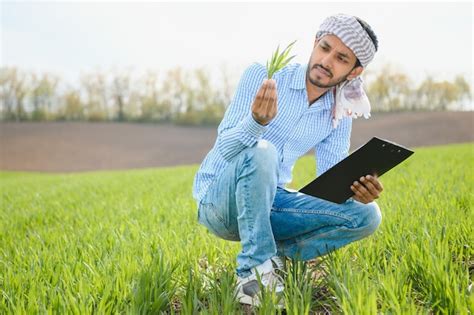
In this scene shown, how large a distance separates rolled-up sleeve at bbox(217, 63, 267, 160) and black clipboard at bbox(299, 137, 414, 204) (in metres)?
0.41

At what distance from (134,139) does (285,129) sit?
34.2 m

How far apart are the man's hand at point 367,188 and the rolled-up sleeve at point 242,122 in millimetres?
587

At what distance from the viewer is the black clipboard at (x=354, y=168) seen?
2191 millimetres

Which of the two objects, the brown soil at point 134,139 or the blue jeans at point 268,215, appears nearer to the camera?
the blue jeans at point 268,215

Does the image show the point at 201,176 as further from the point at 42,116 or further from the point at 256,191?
the point at 42,116

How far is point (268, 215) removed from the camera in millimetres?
2191

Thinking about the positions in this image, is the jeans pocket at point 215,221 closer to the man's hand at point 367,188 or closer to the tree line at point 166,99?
the man's hand at point 367,188

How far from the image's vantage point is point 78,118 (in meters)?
40.7

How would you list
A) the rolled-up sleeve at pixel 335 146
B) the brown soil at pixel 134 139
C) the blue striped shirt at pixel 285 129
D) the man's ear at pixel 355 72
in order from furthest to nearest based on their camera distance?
the brown soil at pixel 134 139
the rolled-up sleeve at pixel 335 146
the man's ear at pixel 355 72
the blue striped shirt at pixel 285 129

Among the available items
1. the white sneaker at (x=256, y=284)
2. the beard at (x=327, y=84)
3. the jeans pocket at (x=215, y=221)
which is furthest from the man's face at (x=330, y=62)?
the white sneaker at (x=256, y=284)

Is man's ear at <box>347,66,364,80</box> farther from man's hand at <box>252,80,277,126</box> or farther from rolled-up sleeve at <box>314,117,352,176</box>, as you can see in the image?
man's hand at <box>252,80,277,126</box>

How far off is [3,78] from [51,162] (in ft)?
49.4

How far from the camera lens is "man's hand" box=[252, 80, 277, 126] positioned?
6.37 ft

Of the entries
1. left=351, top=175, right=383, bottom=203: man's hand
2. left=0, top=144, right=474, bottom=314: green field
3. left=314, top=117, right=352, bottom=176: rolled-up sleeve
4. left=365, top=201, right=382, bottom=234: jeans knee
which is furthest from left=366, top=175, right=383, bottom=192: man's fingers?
left=314, top=117, right=352, bottom=176: rolled-up sleeve
